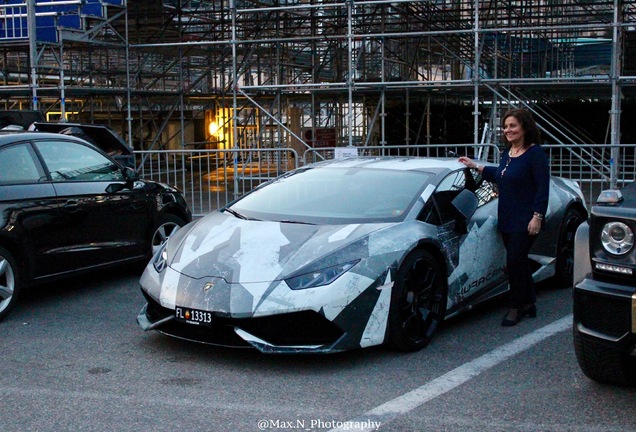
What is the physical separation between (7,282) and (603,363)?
447 cm

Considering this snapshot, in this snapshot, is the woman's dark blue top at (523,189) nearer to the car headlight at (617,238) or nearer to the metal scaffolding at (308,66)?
the car headlight at (617,238)

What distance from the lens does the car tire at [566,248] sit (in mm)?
7430

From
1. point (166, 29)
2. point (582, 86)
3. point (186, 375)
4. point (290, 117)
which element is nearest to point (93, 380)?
point (186, 375)

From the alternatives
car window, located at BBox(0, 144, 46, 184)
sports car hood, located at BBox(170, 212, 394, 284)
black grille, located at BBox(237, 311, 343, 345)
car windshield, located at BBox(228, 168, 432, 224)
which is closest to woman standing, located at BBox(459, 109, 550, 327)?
car windshield, located at BBox(228, 168, 432, 224)

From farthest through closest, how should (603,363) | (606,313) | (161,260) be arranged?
(161,260), (603,363), (606,313)

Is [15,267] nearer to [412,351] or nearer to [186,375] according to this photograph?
[186,375]

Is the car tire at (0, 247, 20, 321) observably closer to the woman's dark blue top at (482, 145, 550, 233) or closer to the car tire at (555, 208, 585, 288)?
the woman's dark blue top at (482, 145, 550, 233)

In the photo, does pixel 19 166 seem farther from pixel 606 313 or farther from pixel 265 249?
pixel 606 313

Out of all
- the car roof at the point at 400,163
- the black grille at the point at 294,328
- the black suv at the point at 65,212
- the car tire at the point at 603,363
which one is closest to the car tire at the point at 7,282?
the black suv at the point at 65,212

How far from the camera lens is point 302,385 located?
16.5ft

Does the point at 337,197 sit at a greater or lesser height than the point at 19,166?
lesser

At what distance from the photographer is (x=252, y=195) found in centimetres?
677

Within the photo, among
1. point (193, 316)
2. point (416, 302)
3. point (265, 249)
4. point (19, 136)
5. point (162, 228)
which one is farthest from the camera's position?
point (162, 228)

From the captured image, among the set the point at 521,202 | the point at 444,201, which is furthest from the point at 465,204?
the point at 521,202
